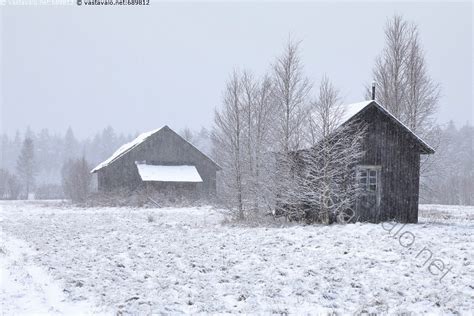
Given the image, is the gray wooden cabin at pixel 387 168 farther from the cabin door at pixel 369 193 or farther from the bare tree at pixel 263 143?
the bare tree at pixel 263 143

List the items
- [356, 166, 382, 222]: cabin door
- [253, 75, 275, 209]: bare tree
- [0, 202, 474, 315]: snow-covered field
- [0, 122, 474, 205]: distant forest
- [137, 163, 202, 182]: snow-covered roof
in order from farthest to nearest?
[0, 122, 474, 205]: distant forest
[137, 163, 202, 182]: snow-covered roof
[253, 75, 275, 209]: bare tree
[356, 166, 382, 222]: cabin door
[0, 202, 474, 315]: snow-covered field

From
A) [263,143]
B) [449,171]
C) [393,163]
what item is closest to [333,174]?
[393,163]

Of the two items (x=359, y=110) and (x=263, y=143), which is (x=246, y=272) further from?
(x=263, y=143)

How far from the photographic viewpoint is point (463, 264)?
1131 cm

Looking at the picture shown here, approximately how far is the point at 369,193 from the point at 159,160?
87.2ft

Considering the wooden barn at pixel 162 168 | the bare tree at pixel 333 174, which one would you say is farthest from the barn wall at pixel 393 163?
the wooden barn at pixel 162 168

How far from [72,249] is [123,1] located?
10.6 meters

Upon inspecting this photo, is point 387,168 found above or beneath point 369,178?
above

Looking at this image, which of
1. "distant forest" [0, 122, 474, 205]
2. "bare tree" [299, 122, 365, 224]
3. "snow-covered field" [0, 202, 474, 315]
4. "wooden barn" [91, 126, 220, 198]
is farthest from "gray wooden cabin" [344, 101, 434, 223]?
"distant forest" [0, 122, 474, 205]

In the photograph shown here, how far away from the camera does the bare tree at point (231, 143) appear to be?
23.7 m

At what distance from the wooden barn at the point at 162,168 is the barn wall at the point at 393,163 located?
2135 centimetres

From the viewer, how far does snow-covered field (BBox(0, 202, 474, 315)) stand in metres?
8.77

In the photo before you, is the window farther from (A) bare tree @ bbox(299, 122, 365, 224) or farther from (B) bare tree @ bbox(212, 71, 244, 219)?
(B) bare tree @ bbox(212, 71, 244, 219)

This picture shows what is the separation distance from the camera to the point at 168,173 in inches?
1656
